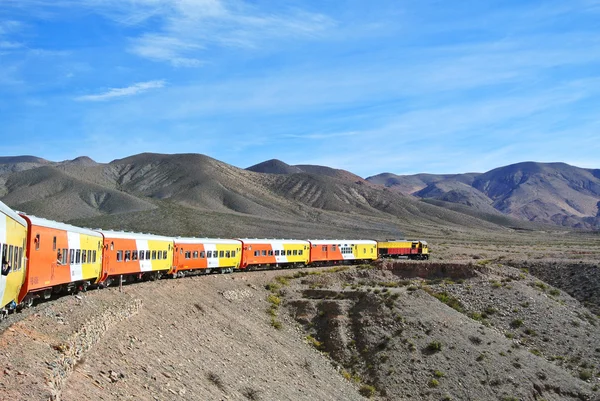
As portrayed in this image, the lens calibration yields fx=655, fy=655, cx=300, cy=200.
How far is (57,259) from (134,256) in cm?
1185

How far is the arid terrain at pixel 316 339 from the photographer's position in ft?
56.4

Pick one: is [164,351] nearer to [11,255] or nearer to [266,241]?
[11,255]

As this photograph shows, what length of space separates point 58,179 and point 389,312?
14940cm

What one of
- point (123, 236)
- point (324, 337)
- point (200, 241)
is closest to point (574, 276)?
point (324, 337)

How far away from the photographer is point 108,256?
30578 mm

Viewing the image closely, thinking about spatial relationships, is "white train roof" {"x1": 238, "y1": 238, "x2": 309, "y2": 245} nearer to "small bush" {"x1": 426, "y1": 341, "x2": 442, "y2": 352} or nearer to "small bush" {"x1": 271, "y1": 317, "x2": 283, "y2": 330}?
"small bush" {"x1": 271, "y1": 317, "x2": 283, "y2": 330}

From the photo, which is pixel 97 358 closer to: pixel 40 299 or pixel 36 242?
pixel 36 242

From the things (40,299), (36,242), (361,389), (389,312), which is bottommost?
(361,389)

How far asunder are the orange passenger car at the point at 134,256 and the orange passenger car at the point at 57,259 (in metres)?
1.34

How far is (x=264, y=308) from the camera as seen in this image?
4178 cm

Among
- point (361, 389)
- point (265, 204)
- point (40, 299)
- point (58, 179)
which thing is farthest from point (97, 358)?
point (58, 179)

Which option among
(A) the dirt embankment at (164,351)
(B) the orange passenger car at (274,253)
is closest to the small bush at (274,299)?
(A) the dirt embankment at (164,351)

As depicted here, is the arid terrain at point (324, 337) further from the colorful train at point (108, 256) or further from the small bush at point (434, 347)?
the colorful train at point (108, 256)

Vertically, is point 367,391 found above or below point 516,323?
below
